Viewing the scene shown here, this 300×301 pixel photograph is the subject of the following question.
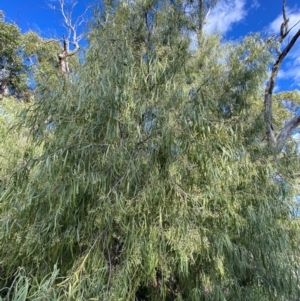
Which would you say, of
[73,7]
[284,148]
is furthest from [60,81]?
[73,7]

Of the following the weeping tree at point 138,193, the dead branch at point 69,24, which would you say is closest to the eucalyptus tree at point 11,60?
the dead branch at point 69,24

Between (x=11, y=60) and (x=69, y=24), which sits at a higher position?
(x=11, y=60)

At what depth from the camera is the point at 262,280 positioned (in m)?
2.16

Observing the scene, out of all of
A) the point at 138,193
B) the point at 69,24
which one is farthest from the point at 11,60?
the point at 138,193

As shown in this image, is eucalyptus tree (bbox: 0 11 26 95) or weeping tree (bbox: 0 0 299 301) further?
eucalyptus tree (bbox: 0 11 26 95)

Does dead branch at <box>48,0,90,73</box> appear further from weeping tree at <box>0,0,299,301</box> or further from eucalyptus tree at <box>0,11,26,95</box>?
weeping tree at <box>0,0,299,301</box>

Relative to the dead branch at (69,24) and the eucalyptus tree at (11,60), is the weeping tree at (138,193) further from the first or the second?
the eucalyptus tree at (11,60)

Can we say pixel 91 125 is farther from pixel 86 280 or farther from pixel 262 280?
pixel 262 280

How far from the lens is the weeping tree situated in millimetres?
1651

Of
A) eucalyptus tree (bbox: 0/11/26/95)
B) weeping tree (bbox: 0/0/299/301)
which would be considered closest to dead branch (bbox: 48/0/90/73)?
eucalyptus tree (bbox: 0/11/26/95)

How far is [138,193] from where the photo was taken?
5.76ft

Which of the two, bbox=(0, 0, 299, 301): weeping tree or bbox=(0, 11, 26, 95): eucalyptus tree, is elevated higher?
bbox=(0, 11, 26, 95): eucalyptus tree

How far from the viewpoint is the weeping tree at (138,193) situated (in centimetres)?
165

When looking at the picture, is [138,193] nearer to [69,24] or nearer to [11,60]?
[69,24]
